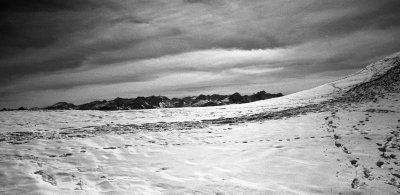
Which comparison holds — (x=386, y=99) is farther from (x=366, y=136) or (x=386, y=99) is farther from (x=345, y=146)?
(x=345, y=146)

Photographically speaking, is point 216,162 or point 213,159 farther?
point 213,159

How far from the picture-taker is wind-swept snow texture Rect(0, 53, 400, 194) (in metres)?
6.77

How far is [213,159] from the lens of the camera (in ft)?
30.7

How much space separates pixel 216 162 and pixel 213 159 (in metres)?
0.41

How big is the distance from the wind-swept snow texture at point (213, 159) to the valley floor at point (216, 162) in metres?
0.03

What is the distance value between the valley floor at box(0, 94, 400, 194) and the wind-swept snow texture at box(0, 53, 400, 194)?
27 mm

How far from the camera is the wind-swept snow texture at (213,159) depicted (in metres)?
6.77

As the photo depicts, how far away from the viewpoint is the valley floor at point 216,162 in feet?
22.1

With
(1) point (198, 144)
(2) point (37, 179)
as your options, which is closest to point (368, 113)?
(1) point (198, 144)

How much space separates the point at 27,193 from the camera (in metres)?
6.16

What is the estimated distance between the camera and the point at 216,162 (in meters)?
8.96

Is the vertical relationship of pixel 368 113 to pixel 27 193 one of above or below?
above

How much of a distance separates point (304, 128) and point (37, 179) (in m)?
12.2

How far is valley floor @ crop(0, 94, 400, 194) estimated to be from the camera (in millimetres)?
6727
